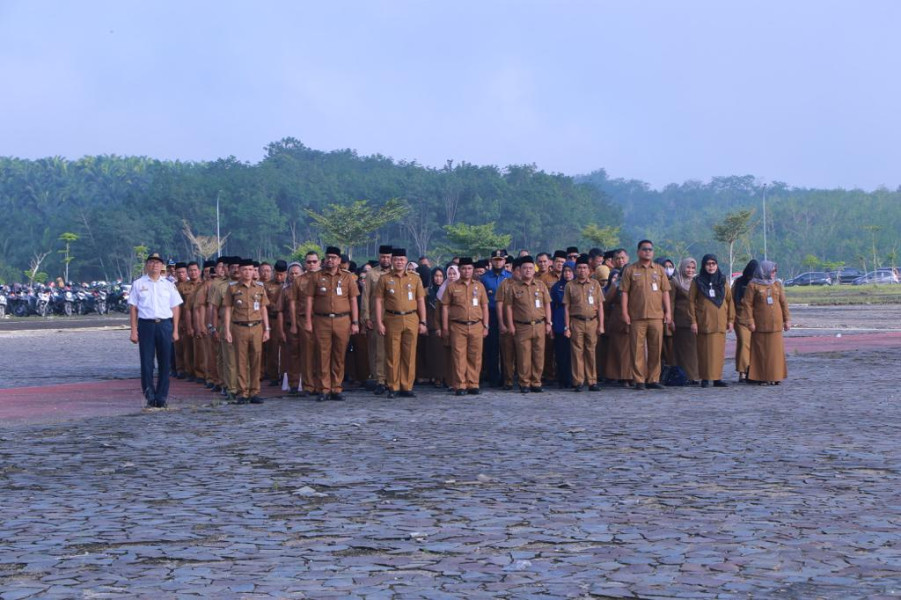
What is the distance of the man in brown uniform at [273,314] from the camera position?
16.6m

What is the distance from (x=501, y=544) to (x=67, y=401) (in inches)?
380

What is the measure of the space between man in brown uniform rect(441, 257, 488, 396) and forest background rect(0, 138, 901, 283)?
79.3 m

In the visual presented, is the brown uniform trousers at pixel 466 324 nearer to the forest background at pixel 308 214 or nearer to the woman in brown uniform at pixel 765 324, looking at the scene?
the woman in brown uniform at pixel 765 324

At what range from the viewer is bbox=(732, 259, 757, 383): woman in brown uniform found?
1619cm

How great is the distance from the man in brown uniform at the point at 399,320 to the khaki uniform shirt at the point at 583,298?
1943 millimetres

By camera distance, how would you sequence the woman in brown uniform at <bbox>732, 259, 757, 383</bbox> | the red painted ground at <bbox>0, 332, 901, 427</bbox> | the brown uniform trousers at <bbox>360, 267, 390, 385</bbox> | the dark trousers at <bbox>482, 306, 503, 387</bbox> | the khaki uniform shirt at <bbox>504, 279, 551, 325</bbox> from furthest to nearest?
the dark trousers at <bbox>482, 306, 503, 387</bbox>
the woman in brown uniform at <bbox>732, 259, 757, 383</bbox>
the khaki uniform shirt at <bbox>504, 279, 551, 325</bbox>
the brown uniform trousers at <bbox>360, 267, 390, 385</bbox>
the red painted ground at <bbox>0, 332, 901, 427</bbox>

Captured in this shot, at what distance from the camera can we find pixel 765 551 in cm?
602

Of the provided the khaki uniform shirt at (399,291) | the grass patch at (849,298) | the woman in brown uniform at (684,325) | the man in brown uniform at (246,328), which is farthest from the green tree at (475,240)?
the man in brown uniform at (246,328)

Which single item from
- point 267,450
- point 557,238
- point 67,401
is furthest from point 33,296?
point 557,238

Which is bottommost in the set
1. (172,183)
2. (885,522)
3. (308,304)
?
(885,522)

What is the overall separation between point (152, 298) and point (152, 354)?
2.10 ft

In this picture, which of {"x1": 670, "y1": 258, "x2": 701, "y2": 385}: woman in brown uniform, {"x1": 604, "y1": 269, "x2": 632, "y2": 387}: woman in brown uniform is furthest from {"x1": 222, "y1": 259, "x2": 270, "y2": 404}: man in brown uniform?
{"x1": 670, "y1": 258, "x2": 701, "y2": 385}: woman in brown uniform

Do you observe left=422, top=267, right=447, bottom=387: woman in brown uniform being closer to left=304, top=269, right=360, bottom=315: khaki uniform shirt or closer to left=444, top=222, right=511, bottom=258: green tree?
left=304, top=269, right=360, bottom=315: khaki uniform shirt

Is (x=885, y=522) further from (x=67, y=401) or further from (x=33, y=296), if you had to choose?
(x=33, y=296)
